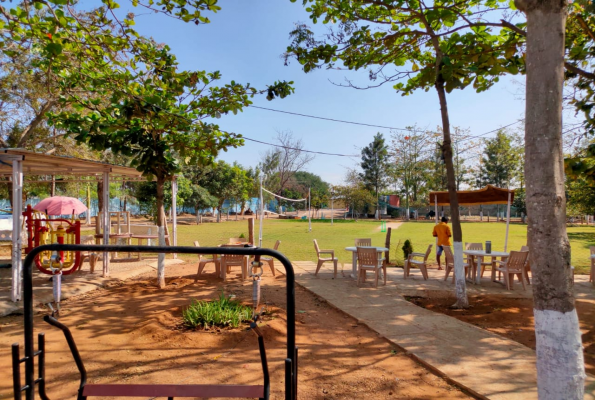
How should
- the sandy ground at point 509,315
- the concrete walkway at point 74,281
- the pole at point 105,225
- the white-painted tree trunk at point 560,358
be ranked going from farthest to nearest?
the pole at point 105,225 < the concrete walkway at point 74,281 < the sandy ground at point 509,315 < the white-painted tree trunk at point 560,358

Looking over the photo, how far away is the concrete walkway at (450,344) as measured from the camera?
136 inches

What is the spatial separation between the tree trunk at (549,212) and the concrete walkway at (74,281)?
7.21 m

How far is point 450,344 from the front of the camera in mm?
4527

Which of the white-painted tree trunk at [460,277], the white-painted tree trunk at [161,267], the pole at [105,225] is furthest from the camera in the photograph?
the pole at [105,225]

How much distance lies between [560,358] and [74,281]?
8424mm

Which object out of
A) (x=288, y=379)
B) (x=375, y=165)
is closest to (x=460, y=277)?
(x=288, y=379)

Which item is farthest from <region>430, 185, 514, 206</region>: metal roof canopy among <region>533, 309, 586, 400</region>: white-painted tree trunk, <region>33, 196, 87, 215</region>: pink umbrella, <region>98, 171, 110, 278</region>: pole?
<region>33, 196, 87, 215</region>: pink umbrella

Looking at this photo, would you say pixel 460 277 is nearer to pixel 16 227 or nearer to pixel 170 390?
pixel 170 390

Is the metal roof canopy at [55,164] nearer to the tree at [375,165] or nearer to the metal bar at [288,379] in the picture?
the metal bar at [288,379]

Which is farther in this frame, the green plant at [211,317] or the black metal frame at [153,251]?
the green plant at [211,317]

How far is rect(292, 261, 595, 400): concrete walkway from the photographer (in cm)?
346

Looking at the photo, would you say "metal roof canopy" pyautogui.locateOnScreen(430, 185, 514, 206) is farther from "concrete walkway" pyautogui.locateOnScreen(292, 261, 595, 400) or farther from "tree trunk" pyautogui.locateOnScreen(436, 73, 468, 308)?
"concrete walkway" pyautogui.locateOnScreen(292, 261, 595, 400)

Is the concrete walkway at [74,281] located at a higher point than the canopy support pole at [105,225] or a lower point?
lower

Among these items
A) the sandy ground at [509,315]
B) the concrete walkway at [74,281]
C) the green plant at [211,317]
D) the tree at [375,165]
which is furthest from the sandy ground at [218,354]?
the tree at [375,165]
